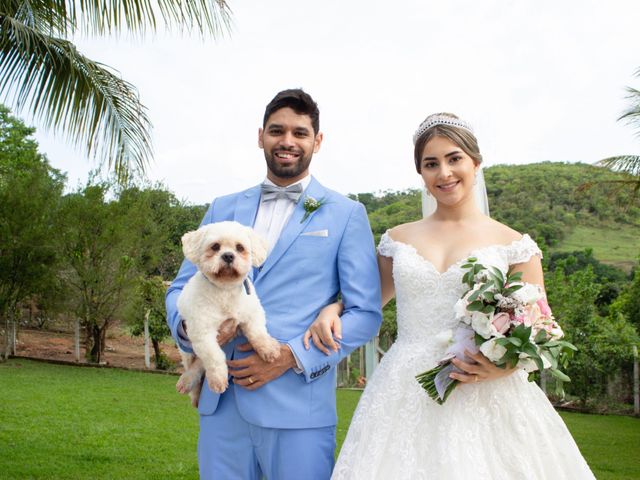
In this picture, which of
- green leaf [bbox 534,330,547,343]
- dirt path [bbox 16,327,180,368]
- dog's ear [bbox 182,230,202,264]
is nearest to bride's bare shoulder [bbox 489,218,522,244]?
green leaf [bbox 534,330,547,343]

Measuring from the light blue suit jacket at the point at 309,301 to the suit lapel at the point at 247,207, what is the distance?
26 cm

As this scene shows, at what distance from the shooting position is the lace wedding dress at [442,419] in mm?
3125

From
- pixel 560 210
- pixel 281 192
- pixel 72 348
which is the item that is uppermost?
pixel 560 210

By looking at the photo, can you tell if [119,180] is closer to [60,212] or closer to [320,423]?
[320,423]

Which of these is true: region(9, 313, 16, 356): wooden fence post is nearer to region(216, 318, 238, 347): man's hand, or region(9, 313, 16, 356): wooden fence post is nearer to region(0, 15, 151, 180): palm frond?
region(0, 15, 151, 180): palm frond

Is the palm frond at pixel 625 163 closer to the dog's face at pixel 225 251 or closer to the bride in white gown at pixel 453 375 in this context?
the bride in white gown at pixel 453 375

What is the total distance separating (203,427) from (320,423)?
0.63 meters

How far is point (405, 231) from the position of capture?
3.84 metres

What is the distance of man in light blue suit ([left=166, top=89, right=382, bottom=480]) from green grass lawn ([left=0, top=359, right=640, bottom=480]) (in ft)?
20.8

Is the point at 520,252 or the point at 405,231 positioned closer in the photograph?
the point at 520,252

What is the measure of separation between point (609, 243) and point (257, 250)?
34.2m

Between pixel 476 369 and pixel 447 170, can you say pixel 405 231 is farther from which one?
pixel 476 369

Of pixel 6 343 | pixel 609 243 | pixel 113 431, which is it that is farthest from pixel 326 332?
pixel 609 243

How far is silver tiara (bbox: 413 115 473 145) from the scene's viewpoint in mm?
3561
